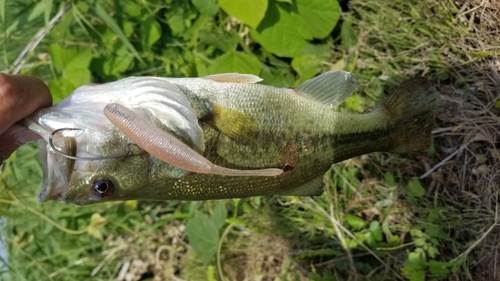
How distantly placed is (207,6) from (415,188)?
5.97 ft

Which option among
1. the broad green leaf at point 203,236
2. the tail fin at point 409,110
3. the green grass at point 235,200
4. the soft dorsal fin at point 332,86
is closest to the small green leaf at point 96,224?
the green grass at point 235,200

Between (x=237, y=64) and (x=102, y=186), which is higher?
(x=102, y=186)

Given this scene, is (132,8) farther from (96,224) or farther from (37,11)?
(96,224)

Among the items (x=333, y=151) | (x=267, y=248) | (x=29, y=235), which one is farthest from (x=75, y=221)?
(x=333, y=151)

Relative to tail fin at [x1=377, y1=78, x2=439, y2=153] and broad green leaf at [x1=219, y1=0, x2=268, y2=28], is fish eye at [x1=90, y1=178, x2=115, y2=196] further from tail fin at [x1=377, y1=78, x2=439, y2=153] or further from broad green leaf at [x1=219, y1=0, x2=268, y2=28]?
broad green leaf at [x1=219, y1=0, x2=268, y2=28]

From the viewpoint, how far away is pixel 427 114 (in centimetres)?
209

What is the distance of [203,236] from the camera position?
3.29 metres

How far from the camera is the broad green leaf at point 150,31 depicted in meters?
3.35

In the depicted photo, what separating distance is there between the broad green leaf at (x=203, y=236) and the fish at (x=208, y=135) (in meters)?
1.53

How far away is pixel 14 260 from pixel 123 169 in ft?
9.18

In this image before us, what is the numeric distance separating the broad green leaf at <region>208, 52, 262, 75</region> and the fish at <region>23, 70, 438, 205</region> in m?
1.16

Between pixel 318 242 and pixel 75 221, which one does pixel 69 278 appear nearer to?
pixel 75 221

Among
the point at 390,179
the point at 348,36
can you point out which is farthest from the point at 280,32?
the point at 390,179

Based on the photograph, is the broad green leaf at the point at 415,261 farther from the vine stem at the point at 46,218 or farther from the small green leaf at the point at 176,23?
the vine stem at the point at 46,218
